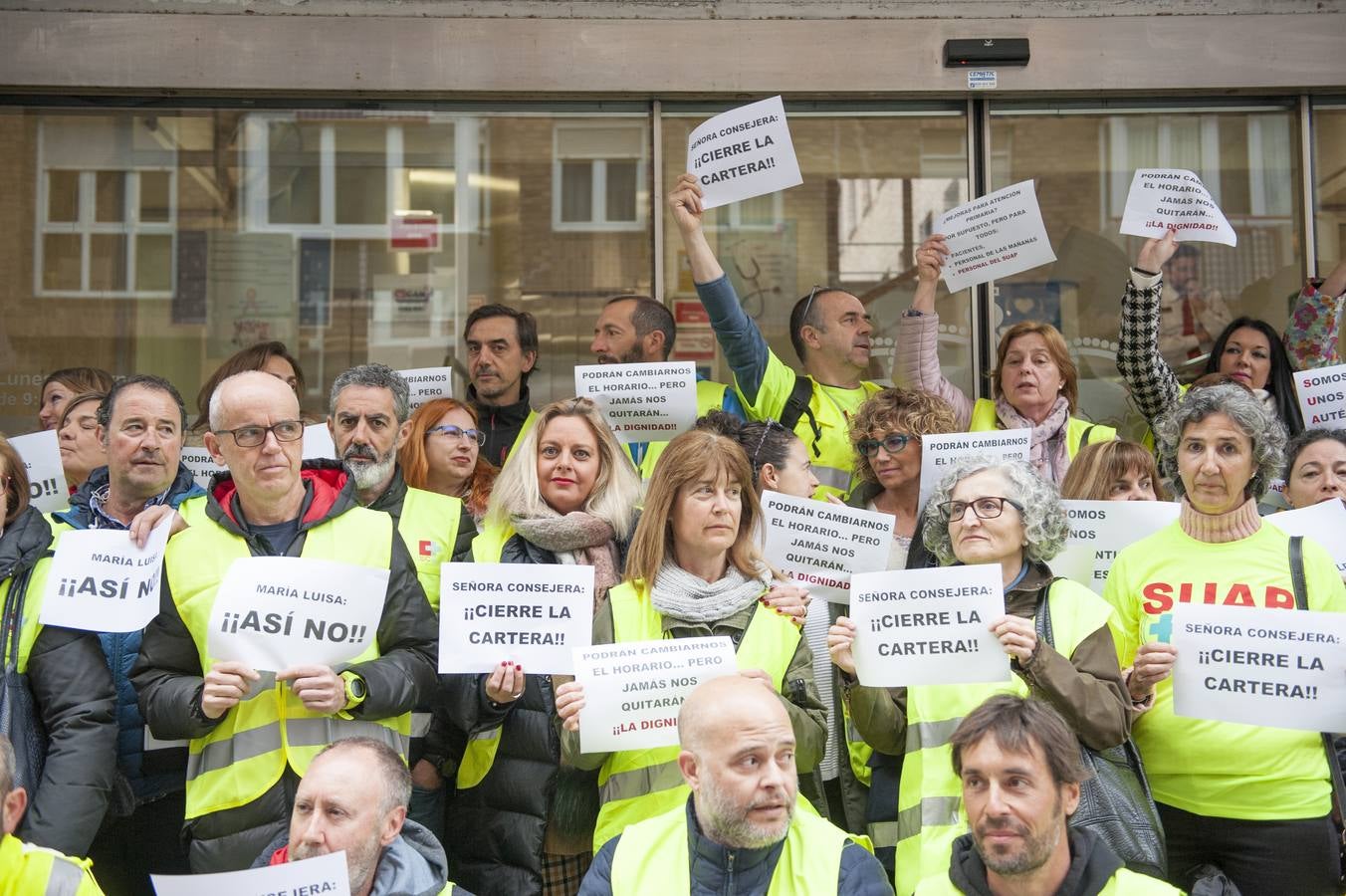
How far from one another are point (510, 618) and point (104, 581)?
1153 mm

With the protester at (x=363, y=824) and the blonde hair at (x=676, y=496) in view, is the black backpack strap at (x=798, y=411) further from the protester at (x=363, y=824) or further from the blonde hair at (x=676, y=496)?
the protester at (x=363, y=824)

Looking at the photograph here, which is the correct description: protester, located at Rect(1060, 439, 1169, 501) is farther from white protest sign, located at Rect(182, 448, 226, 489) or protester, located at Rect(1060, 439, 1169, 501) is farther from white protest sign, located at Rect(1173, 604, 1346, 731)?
white protest sign, located at Rect(182, 448, 226, 489)

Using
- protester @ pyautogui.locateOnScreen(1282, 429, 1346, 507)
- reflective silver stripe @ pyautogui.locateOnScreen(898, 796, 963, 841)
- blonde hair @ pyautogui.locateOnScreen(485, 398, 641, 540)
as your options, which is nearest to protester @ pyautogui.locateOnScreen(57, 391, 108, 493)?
blonde hair @ pyautogui.locateOnScreen(485, 398, 641, 540)

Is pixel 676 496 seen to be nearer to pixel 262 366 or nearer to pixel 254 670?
pixel 254 670

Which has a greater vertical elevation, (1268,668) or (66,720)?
(1268,668)

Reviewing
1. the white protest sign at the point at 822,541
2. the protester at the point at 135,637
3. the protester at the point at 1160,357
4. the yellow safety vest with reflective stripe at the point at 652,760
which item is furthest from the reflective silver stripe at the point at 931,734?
the protester at the point at 1160,357

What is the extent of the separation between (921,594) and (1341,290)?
13.8 ft

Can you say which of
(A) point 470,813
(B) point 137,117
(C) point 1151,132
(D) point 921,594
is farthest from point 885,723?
(B) point 137,117

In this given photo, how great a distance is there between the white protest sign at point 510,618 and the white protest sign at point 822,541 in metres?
0.86

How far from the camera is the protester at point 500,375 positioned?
6.63 meters

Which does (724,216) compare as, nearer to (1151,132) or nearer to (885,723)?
(1151,132)

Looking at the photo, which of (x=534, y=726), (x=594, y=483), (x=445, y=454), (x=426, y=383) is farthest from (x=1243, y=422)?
(x=426, y=383)

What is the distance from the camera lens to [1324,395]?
6305 millimetres

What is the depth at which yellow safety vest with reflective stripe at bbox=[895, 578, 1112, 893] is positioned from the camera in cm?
416
